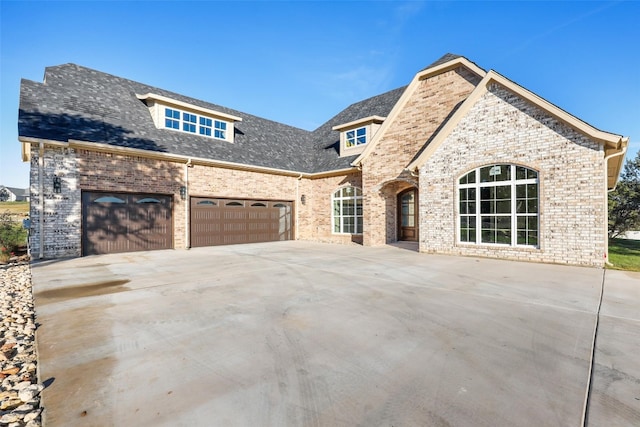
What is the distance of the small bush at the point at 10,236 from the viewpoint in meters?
11.9

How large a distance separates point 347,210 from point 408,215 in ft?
10.8

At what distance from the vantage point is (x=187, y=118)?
601 inches

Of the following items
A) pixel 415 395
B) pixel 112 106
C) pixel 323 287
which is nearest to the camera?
pixel 415 395

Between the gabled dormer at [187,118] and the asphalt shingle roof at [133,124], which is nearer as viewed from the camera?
the asphalt shingle roof at [133,124]

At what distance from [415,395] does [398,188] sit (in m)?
13.1

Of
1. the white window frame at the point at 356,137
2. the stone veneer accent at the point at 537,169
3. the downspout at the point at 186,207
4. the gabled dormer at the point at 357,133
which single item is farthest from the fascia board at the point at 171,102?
the stone veneer accent at the point at 537,169

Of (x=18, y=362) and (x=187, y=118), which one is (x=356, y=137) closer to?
(x=187, y=118)

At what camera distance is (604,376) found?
9.27 feet

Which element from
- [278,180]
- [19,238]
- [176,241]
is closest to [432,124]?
[278,180]

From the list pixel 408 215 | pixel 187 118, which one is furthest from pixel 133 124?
pixel 408 215

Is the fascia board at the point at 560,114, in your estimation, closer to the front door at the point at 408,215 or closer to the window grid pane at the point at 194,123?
the front door at the point at 408,215

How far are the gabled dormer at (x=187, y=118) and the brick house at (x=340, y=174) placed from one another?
2.6 inches

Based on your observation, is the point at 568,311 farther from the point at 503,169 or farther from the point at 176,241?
the point at 176,241

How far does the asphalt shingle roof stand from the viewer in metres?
11.3
